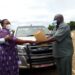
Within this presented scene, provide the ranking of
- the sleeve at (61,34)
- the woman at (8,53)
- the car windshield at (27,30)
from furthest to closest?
the car windshield at (27,30), the sleeve at (61,34), the woman at (8,53)

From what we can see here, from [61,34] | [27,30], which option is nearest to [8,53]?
[61,34]

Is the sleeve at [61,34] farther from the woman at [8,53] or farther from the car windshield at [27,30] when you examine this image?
the car windshield at [27,30]

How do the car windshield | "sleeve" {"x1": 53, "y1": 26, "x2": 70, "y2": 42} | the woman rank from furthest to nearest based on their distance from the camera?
the car windshield
"sleeve" {"x1": 53, "y1": 26, "x2": 70, "y2": 42}
the woman

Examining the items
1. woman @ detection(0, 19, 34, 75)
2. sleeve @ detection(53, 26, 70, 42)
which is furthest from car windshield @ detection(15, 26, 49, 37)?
woman @ detection(0, 19, 34, 75)

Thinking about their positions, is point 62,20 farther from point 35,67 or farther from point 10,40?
point 35,67

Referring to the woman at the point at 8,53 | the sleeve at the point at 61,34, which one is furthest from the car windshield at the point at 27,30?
the woman at the point at 8,53

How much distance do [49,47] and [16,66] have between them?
13.0ft

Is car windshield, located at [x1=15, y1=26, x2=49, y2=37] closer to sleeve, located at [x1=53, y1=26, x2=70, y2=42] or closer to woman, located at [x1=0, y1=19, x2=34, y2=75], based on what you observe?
sleeve, located at [x1=53, y1=26, x2=70, y2=42]

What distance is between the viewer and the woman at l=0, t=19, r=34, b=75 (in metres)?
7.21

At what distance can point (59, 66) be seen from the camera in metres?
8.63

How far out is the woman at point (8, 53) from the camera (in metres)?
7.21

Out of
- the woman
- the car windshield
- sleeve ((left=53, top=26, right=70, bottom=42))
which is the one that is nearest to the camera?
the woman

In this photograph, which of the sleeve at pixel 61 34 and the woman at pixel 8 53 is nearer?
the woman at pixel 8 53

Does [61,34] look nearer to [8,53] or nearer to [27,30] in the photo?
[8,53]
